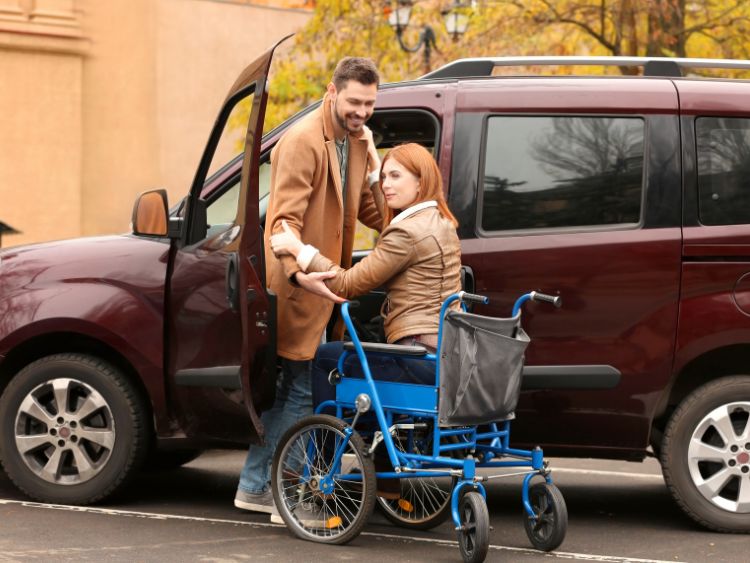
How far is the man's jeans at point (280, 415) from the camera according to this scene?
621 cm

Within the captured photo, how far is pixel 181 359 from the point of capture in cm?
637

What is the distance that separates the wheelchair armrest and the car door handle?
1.62ft

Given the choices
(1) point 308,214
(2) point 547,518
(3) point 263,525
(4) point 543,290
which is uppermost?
(1) point 308,214

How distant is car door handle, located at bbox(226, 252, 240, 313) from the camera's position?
231 inches

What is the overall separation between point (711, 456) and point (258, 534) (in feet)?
6.72

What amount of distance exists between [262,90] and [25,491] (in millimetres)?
2261

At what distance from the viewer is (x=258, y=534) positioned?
608 cm

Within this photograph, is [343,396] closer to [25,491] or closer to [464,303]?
[464,303]

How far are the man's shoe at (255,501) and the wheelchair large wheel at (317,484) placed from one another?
0.40 metres

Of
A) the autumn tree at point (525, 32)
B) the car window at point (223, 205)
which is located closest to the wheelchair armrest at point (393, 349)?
the car window at point (223, 205)

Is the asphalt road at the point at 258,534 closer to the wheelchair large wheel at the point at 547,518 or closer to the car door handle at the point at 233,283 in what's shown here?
the wheelchair large wheel at the point at 547,518

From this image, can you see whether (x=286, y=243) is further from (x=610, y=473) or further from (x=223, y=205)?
(x=610, y=473)

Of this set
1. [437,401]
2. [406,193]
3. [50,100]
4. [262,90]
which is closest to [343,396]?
[437,401]

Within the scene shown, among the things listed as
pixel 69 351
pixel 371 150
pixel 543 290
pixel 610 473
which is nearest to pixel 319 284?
pixel 371 150
